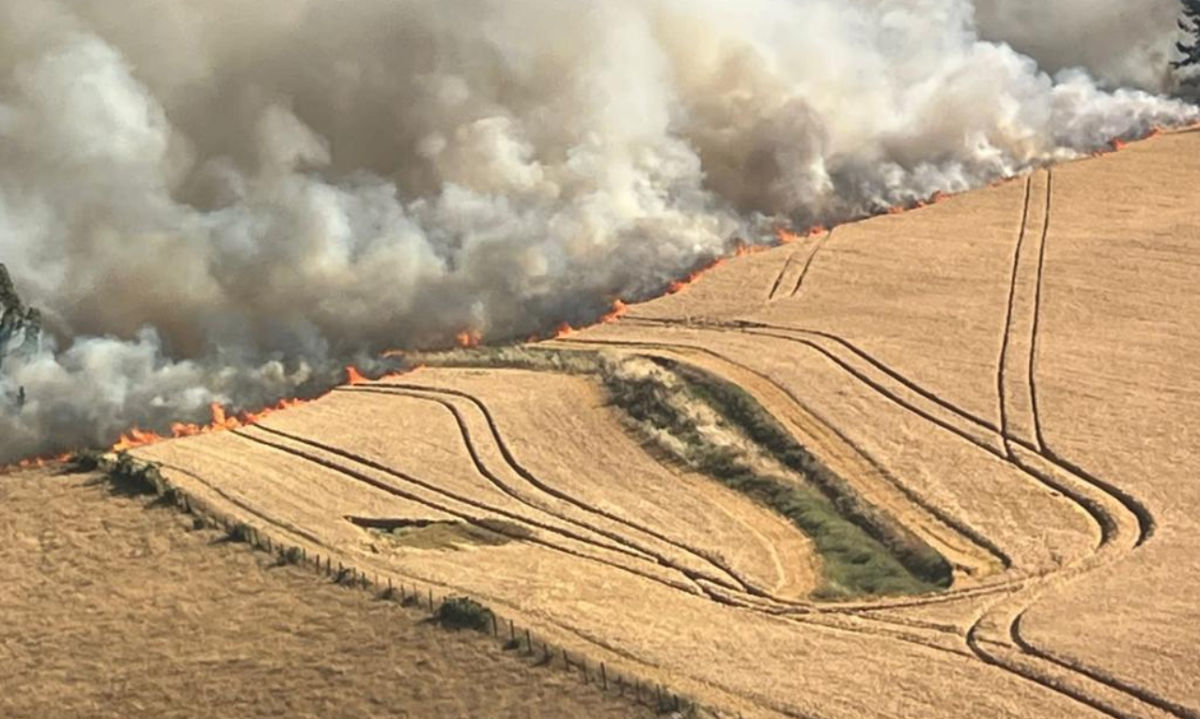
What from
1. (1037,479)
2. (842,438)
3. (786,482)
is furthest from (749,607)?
(842,438)

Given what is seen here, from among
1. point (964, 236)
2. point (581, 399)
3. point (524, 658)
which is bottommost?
point (524, 658)

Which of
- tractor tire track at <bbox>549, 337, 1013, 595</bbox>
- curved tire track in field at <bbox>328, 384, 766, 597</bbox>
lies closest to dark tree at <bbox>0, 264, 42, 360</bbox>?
curved tire track in field at <bbox>328, 384, 766, 597</bbox>

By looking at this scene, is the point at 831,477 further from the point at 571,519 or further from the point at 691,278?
the point at 691,278

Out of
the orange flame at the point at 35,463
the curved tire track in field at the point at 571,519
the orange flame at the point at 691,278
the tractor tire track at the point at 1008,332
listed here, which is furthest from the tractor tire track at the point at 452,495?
the orange flame at the point at 691,278

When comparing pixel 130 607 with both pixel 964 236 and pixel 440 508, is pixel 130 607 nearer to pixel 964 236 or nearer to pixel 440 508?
pixel 440 508

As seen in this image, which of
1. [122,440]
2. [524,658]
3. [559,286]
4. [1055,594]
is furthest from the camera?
[559,286]

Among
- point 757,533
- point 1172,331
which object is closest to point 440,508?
point 757,533
